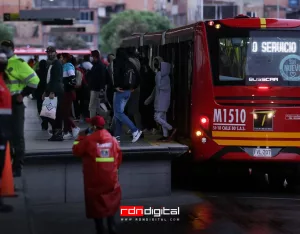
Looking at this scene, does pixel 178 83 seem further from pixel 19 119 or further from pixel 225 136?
pixel 19 119

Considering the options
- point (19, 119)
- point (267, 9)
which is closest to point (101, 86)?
point (19, 119)

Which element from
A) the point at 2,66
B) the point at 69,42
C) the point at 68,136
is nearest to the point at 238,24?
the point at 68,136

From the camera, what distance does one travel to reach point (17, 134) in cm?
1186

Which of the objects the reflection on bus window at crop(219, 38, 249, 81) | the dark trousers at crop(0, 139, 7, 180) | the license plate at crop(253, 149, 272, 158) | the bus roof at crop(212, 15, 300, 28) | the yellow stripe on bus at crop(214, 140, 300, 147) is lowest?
the license plate at crop(253, 149, 272, 158)

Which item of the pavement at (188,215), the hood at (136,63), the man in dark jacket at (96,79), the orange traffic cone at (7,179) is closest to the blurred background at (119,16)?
the man in dark jacket at (96,79)

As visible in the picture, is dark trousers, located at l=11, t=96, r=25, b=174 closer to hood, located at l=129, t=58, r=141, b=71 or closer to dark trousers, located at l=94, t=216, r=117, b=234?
dark trousers, located at l=94, t=216, r=117, b=234

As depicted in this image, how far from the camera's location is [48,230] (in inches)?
461

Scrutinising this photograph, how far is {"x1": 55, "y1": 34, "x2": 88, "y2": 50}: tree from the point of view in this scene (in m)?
94.4

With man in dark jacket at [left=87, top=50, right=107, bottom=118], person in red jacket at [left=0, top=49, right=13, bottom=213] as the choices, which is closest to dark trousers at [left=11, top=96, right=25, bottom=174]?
person in red jacket at [left=0, top=49, right=13, bottom=213]

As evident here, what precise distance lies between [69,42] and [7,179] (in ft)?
277

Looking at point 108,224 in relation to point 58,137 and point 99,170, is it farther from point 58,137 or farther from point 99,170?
point 58,137

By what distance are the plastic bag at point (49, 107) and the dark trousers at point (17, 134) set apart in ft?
13.7

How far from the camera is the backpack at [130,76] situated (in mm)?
16438

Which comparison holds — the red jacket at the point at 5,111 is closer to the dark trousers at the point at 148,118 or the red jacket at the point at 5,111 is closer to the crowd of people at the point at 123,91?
the crowd of people at the point at 123,91
